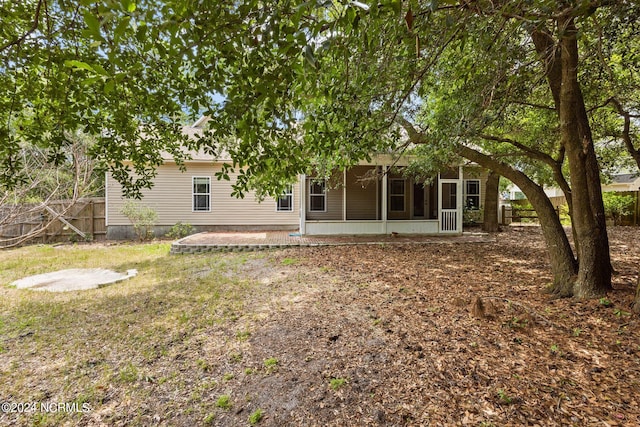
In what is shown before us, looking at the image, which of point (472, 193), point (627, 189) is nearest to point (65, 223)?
point (472, 193)

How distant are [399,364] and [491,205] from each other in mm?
11907

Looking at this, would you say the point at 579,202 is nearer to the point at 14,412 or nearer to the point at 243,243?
the point at 14,412

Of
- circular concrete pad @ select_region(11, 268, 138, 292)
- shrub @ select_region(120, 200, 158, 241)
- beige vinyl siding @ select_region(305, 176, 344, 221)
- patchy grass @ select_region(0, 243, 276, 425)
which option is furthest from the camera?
beige vinyl siding @ select_region(305, 176, 344, 221)

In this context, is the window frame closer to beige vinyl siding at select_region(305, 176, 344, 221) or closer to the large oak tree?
beige vinyl siding at select_region(305, 176, 344, 221)

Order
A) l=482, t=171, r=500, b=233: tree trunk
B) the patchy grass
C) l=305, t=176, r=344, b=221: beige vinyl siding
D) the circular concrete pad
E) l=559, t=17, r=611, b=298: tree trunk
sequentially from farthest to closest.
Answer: l=305, t=176, r=344, b=221: beige vinyl siding → l=482, t=171, r=500, b=233: tree trunk → the circular concrete pad → l=559, t=17, r=611, b=298: tree trunk → the patchy grass

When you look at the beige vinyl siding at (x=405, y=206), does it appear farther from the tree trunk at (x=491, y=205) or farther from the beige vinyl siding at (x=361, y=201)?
the tree trunk at (x=491, y=205)

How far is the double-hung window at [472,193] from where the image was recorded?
47.3 ft

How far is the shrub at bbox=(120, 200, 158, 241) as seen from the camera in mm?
11406

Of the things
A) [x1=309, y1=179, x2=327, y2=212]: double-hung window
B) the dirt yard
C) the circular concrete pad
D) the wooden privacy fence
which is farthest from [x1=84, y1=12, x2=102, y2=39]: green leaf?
the wooden privacy fence

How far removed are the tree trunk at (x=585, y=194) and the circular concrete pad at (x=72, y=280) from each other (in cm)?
797

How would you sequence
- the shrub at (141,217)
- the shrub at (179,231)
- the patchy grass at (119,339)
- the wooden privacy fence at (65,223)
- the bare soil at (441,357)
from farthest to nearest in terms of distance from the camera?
the shrub at (179,231) → the shrub at (141,217) → the wooden privacy fence at (65,223) → the patchy grass at (119,339) → the bare soil at (441,357)

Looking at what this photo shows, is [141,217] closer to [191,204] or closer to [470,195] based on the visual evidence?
[191,204]

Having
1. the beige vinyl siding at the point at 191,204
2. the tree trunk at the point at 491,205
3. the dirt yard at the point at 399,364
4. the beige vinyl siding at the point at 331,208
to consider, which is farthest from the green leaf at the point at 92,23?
the tree trunk at the point at 491,205

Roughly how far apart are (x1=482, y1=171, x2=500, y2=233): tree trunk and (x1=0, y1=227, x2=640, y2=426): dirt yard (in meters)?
7.87
